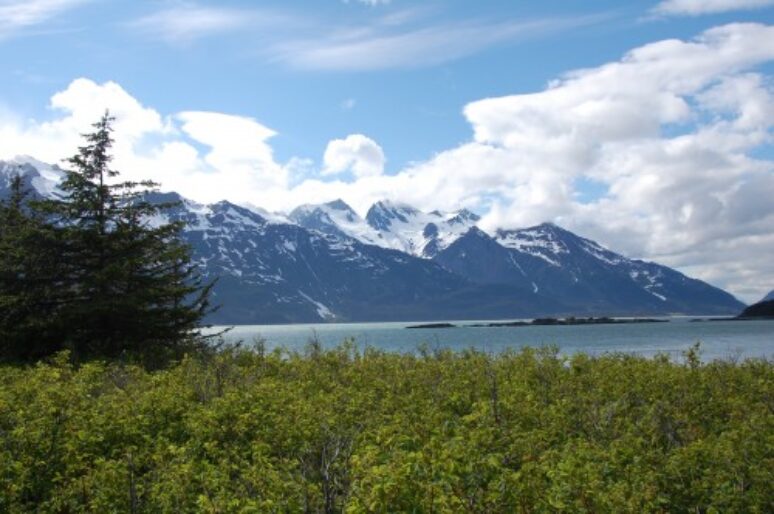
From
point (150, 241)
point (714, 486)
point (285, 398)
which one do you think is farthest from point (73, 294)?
point (714, 486)

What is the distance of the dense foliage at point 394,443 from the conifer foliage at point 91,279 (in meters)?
8.55

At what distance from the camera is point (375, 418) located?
577 inches

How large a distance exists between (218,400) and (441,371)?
28.2ft

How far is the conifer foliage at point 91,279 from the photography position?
2889 cm

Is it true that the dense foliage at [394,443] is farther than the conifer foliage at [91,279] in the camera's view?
No

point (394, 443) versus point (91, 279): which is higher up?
point (91, 279)

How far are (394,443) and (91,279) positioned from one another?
2156 cm

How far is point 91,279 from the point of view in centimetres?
2922

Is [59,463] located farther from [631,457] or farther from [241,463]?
[631,457]

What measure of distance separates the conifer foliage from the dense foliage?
855cm

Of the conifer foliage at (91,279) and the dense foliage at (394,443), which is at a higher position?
the conifer foliage at (91,279)

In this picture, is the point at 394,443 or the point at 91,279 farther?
the point at 91,279

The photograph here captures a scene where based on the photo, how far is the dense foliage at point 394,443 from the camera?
958 cm

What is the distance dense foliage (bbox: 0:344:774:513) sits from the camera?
377 inches
